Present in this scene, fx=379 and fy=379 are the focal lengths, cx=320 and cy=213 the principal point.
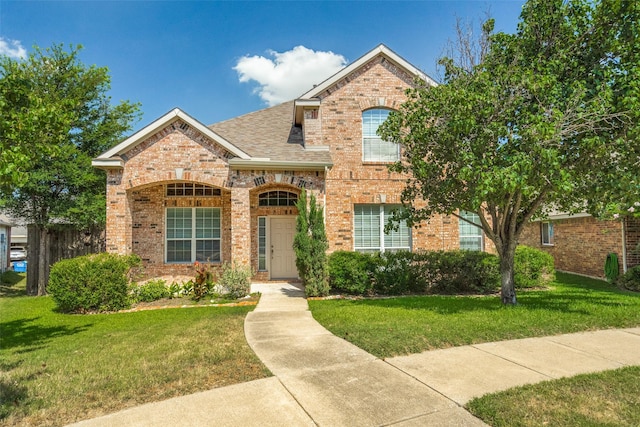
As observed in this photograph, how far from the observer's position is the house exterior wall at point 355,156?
12656mm

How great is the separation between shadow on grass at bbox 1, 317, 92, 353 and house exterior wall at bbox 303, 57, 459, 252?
7.47 metres

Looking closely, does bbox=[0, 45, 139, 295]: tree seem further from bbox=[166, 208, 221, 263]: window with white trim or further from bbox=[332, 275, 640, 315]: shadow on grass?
bbox=[332, 275, 640, 315]: shadow on grass

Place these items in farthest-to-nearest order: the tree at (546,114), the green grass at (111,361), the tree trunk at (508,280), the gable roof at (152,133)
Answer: the gable roof at (152,133)
the tree trunk at (508,280)
the tree at (546,114)
the green grass at (111,361)

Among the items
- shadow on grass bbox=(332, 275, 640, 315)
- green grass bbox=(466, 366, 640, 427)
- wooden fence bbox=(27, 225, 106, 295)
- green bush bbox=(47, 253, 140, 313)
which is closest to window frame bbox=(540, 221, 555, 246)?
shadow on grass bbox=(332, 275, 640, 315)

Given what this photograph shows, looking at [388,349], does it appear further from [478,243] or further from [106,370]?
[478,243]

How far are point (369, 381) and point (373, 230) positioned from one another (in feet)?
28.8

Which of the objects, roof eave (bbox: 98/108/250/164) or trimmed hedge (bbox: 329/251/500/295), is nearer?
trimmed hedge (bbox: 329/251/500/295)

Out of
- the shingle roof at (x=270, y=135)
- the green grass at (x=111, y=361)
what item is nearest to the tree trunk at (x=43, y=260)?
the green grass at (x=111, y=361)


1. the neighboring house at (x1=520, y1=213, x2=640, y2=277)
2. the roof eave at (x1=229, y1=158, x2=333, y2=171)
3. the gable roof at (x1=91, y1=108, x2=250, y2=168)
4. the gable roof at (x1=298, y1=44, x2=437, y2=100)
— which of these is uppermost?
the gable roof at (x1=298, y1=44, x2=437, y2=100)

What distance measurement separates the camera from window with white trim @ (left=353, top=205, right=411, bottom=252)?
1291 centimetres

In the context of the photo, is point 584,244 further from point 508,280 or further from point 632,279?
point 508,280

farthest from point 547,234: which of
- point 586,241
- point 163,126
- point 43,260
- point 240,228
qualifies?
point 43,260

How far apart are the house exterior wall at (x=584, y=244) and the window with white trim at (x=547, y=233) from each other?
Answer: 0.81 feet

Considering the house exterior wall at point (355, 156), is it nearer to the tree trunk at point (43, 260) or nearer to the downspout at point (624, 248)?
the downspout at point (624, 248)
